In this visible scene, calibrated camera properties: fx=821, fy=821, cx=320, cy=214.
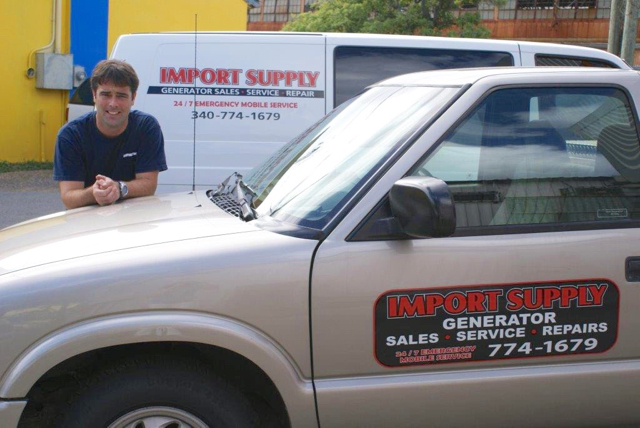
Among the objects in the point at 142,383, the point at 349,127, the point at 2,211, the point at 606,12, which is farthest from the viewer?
the point at 606,12

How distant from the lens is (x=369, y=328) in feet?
9.90

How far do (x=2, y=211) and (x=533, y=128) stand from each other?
1020 centimetres

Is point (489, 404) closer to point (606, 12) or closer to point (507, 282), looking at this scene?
point (507, 282)

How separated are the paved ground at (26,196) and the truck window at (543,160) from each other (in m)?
8.51

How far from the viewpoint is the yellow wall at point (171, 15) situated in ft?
63.1

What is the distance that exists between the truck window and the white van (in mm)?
3770

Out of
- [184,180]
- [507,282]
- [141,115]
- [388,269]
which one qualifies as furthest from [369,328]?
[184,180]

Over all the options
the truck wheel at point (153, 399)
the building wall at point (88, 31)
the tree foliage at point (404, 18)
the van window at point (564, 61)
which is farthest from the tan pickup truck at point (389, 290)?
the tree foliage at point (404, 18)

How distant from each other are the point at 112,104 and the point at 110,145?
0.29m

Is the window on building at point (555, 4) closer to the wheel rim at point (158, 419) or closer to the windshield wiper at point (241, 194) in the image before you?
the windshield wiper at point (241, 194)

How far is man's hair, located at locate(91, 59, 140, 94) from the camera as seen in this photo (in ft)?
14.7

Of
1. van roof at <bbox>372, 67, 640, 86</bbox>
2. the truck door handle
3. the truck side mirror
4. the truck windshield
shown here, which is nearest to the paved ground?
the truck windshield

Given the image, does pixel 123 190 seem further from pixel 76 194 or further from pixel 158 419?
pixel 158 419

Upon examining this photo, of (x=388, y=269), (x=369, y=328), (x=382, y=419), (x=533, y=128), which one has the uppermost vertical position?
(x=533, y=128)
